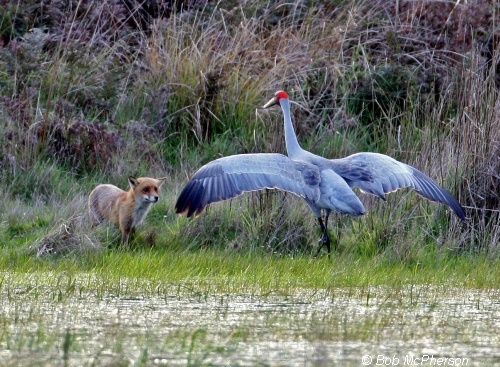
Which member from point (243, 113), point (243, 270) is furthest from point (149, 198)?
point (243, 113)

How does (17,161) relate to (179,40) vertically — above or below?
below

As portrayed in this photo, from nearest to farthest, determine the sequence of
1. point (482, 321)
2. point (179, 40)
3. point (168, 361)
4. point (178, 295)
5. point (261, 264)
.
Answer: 1. point (168, 361)
2. point (482, 321)
3. point (178, 295)
4. point (261, 264)
5. point (179, 40)

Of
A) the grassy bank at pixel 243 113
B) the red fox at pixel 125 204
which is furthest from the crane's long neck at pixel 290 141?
the red fox at pixel 125 204

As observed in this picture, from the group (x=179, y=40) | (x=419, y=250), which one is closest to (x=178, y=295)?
(x=419, y=250)

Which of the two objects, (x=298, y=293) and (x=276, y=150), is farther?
(x=276, y=150)

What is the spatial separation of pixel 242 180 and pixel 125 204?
1.26 metres

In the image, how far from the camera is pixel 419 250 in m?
7.76

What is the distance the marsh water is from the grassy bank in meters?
1.47

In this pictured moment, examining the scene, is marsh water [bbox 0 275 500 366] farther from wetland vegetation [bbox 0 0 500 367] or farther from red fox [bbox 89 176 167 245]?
red fox [bbox 89 176 167 245]

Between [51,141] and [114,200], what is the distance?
5.68 feet

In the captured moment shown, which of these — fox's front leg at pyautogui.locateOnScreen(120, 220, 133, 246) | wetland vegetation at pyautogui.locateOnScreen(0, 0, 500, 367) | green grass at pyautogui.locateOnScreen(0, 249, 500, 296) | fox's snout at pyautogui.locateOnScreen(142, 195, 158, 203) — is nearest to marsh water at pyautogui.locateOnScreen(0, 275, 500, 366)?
wetland vegetation at pyautogui.locateOnScreen(0, 0, 500, 367)

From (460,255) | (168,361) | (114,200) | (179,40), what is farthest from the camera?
(179,40)

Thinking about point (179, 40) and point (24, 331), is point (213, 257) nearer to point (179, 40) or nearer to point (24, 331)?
point (24, 331)

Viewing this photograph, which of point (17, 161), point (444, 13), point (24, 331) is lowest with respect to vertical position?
point (17, 161)
